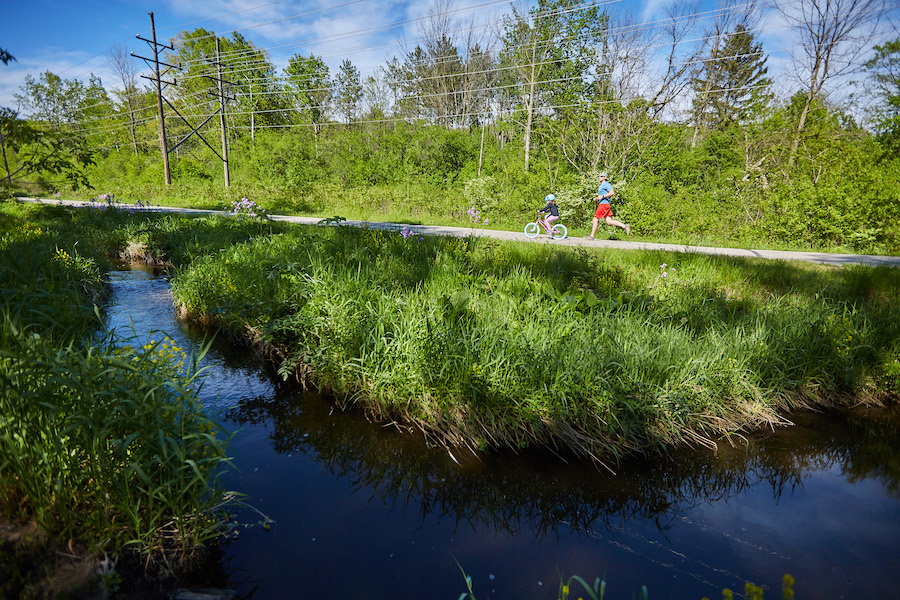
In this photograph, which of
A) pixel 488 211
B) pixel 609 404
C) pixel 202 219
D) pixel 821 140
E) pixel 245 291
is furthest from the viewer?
pixel 488 211

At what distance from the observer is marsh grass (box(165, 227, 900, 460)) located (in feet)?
12.9

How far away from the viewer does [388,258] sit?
6824 millimetres

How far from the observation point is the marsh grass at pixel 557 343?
3926mm

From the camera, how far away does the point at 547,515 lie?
323cm

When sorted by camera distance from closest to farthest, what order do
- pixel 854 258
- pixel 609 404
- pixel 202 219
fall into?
1. pixel 609 404
2. pixel 854 258
3. pixel 202 219

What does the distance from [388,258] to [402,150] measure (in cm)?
2487

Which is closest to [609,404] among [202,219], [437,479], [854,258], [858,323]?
[437,479]

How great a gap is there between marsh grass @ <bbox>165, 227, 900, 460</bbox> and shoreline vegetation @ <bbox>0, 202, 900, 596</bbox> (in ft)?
0.07

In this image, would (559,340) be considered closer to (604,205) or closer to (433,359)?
(433,359)

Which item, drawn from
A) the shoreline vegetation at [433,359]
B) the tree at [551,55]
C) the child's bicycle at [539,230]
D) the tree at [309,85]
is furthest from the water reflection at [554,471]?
the tree at [309,85]

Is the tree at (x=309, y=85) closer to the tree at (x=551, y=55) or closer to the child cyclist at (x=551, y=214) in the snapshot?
the tree at (x=551, y=55)

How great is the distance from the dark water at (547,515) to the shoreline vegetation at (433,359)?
242 mm

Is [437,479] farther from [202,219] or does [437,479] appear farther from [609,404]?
[202,219]

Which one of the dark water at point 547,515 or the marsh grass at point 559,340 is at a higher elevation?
the marsh grass at point 559,340
